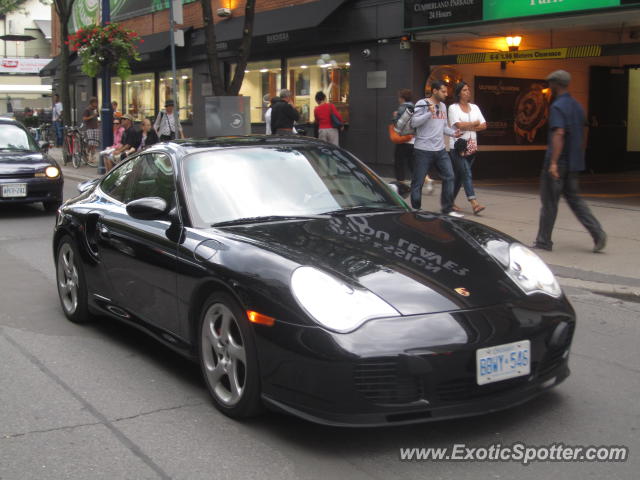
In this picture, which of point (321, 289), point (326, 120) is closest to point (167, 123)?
point (326, 120)

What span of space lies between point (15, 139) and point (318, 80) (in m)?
8.21

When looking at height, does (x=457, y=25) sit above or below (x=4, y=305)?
above

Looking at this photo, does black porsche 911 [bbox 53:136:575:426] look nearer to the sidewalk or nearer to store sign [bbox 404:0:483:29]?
the sidewalk

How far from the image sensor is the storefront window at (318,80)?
18695 millimetres

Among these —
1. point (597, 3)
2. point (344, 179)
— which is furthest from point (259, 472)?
point (597, 3)

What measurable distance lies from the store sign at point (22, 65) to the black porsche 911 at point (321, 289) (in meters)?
65.5

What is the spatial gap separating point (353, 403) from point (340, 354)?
0.23m

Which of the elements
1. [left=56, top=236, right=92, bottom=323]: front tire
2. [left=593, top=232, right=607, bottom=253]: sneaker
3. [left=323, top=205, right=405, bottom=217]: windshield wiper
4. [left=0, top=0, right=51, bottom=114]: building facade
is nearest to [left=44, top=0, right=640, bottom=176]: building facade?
[left=593, top=232, right=607, bottom=253]: sneaker

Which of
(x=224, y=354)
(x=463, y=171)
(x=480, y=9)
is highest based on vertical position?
(x=480, y=9)

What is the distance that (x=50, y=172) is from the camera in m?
12.9

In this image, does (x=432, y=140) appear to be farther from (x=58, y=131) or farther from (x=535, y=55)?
(x=58, y=131)

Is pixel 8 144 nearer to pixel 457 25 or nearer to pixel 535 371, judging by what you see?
pixel 457 25

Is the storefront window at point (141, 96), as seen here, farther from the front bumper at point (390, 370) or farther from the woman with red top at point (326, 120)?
the front bumper at point (390, 370)

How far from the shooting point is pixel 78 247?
6078 mm
